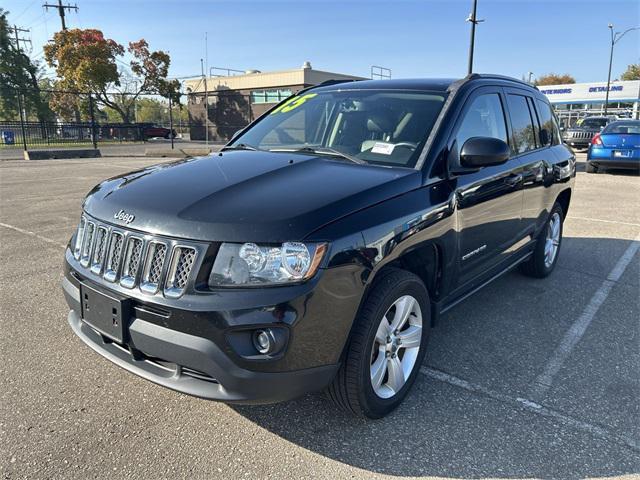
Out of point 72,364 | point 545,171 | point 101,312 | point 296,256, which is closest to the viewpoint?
point 296,256

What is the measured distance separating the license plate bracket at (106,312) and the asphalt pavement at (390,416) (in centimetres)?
56

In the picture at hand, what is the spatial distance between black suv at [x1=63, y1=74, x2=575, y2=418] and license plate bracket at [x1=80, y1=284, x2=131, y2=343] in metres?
0.01

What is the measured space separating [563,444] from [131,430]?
2.22m

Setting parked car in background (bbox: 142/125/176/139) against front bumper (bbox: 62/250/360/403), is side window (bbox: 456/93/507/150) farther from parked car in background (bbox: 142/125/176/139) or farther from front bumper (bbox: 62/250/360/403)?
parked car in background (bbox: 142/125/176/139)

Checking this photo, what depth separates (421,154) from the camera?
3.04 metres

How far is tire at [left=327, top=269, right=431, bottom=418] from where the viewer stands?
2445mm

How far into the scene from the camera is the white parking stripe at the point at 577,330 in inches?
126

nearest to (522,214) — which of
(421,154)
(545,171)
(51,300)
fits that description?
(545,171)

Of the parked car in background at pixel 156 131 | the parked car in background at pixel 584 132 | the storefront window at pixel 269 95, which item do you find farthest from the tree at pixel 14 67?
the parked car in background at pixel 584 132

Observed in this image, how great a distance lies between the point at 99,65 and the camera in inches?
1475

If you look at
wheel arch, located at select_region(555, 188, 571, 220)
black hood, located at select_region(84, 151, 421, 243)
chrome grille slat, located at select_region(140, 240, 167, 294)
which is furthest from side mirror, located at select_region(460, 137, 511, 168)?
wheel arch, located at select_region(555, 188, 571, 220)

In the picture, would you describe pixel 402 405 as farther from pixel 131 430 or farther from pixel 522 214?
pixel 522 214

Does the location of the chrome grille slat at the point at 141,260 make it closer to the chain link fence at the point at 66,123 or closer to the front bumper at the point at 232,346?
the front bumper at the point at 232,346

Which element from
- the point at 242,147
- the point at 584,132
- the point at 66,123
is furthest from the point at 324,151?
the point at 66,123
